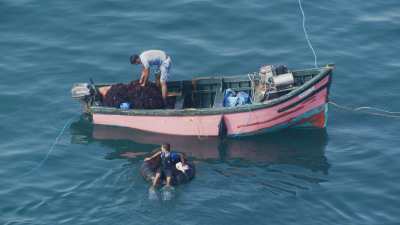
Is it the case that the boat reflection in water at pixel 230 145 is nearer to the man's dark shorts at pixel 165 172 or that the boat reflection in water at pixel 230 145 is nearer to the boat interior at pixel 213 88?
the boat interior at pixel 213 88

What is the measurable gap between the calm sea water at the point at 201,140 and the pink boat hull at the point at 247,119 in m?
0.41

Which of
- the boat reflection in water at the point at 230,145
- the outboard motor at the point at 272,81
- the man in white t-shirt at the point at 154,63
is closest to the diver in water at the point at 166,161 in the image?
the boat reflection in water at the point at 230,145

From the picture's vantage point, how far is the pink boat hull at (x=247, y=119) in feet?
98.6

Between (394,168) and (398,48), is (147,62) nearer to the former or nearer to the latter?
(394,168)

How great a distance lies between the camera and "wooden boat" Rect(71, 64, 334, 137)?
2989 centimetres

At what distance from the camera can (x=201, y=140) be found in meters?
30.8

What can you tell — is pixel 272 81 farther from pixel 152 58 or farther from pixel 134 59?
pixel 134 59

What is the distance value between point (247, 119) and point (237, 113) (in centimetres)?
44

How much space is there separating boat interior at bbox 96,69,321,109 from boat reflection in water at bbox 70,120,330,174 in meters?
1.31

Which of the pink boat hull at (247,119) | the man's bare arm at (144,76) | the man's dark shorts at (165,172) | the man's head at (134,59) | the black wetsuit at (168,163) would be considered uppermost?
the man's head at (134,59)

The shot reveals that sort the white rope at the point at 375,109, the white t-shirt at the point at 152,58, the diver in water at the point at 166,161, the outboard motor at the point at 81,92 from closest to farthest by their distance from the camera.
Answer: the diver in water at the point at 166,161, the white t-shirt at the point at 152,58, the outboard motor at the point at 81,92, the white rope at the point at 375,109

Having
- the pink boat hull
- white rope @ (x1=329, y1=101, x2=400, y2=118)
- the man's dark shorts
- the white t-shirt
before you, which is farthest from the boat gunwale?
the man's dark shorts

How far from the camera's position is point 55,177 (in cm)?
2881

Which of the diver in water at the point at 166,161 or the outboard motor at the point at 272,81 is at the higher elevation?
the outboard motor at the point at 272,81
